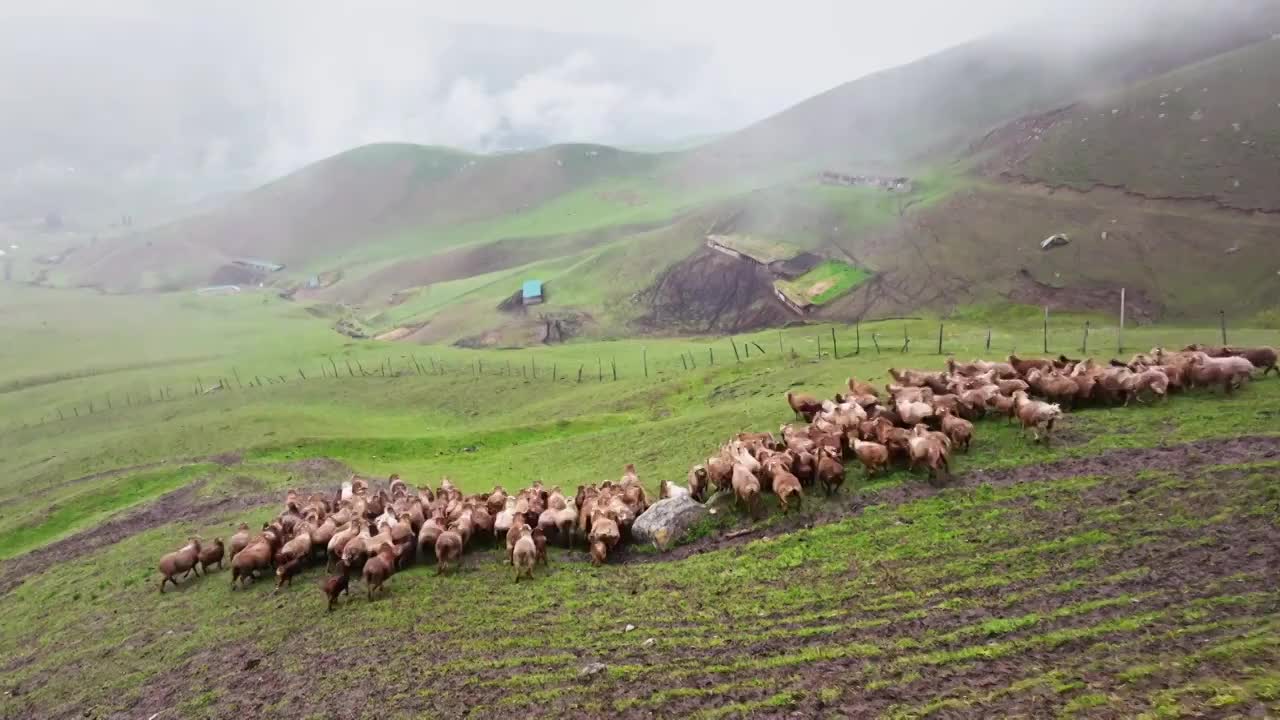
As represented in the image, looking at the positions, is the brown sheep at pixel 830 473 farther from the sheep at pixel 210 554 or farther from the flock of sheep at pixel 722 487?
the sheep at pixel 210 554

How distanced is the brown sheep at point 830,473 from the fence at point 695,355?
17.0 m

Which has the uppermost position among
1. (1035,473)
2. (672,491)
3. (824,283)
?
(824,283)

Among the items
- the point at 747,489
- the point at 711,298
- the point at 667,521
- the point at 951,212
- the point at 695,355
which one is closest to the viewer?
the point at 667,521

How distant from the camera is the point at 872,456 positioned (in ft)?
54.2

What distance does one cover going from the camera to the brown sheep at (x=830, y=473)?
1602 cm

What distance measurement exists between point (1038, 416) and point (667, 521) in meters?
9.17

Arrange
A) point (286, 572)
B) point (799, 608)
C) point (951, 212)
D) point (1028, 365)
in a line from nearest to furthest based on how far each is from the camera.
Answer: point (799, 608)
point (286, 572)
point (1028, 365)
point (951, 212)

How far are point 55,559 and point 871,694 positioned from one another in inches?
1001

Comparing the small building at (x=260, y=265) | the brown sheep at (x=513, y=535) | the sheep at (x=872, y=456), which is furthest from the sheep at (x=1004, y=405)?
the small building at (x=260, y=265)

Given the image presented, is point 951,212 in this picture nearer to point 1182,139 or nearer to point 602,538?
point 1182,139

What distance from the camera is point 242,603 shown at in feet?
53.7

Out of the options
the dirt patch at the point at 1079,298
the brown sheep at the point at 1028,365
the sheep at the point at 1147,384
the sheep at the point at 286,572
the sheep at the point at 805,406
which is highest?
the dirt patch at the point at 1079,298

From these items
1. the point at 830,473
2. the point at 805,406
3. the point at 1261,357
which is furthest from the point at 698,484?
the point at 1261,357

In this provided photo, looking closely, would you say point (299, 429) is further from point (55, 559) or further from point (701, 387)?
point (701, 387)
